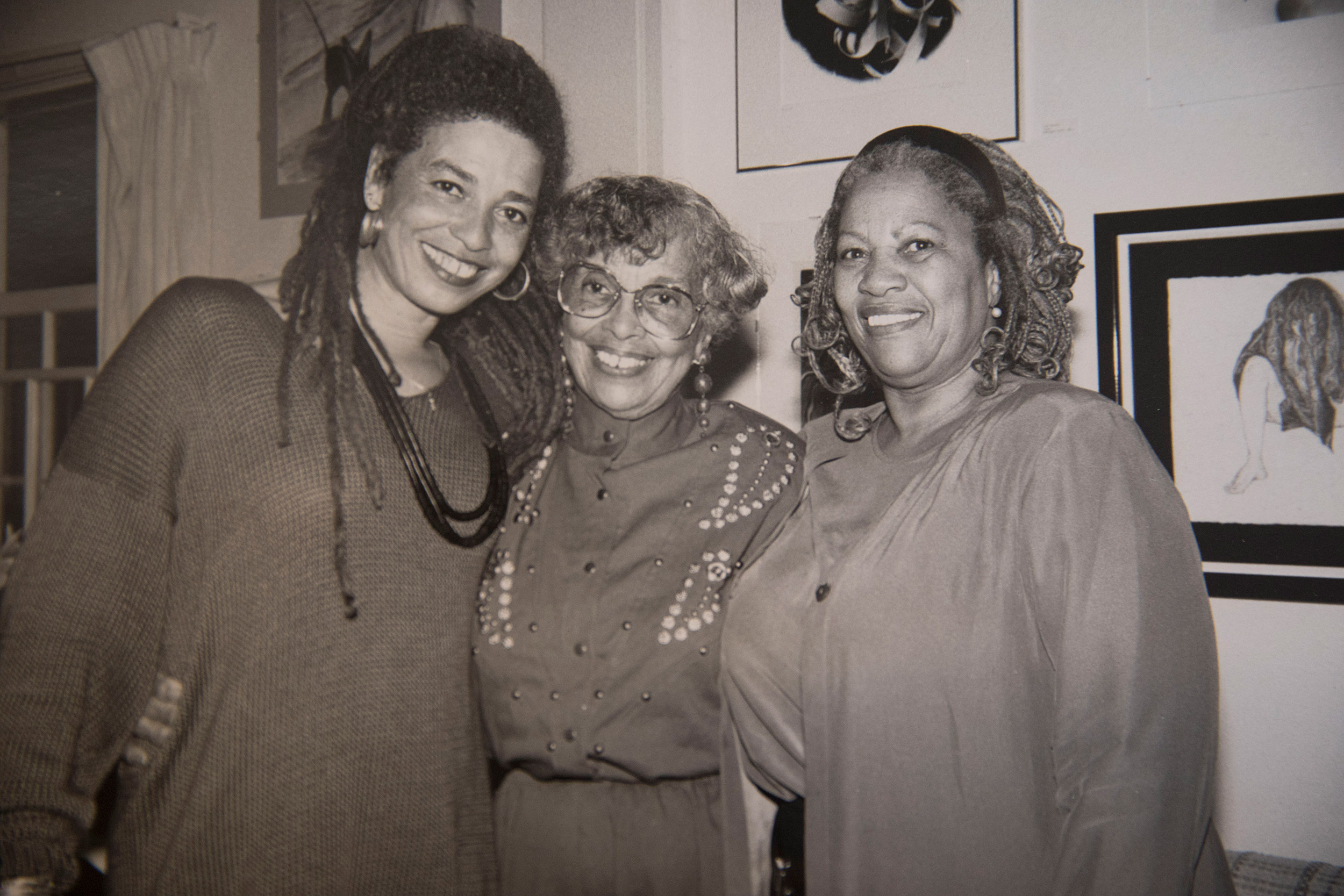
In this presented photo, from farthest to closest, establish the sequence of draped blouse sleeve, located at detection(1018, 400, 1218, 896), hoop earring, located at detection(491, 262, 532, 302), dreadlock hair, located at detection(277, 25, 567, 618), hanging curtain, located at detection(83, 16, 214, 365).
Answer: hanging curtain, located at detection(83, 16, 214, 365) → hoop earring, located at detection(491, 262, 532, 302) → dreadlock hair, located at detection(277, 25, 567, 618) → draped blouse sleeve, located at detection(1018, 400, 1218, 896)

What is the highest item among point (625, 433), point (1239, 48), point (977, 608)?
point (1239, 48)

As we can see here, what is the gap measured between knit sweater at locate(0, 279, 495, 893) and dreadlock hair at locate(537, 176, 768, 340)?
1.36ft

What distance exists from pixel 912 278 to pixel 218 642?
1.00 meters

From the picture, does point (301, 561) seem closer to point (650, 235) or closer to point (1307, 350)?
point (650, 235)

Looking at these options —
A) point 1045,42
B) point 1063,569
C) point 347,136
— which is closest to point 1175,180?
point 1045,42

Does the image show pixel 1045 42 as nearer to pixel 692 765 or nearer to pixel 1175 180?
pixel 1175 180

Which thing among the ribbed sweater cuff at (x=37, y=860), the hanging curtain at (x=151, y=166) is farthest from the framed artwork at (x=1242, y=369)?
the hanging curtain at (x=151, y=166)

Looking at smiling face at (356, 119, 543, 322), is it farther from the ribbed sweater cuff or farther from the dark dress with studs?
the ribbed sweater cuff

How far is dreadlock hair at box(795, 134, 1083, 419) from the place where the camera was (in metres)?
1.05

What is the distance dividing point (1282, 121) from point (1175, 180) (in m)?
0.16

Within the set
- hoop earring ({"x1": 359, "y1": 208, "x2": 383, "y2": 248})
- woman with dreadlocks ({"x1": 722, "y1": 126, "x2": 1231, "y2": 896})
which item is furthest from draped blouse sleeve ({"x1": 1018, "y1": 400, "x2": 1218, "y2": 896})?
hoop earring ({"x1": 359, "y1": 208, "x2": 383, "y2": 248})

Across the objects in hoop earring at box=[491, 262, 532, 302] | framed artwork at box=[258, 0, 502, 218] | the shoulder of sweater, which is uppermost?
framed artwork at box=[258, 0, 502, 218]

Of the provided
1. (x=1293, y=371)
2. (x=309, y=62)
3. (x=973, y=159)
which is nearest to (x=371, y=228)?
(x=973, y=159)

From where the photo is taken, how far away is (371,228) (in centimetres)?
120
